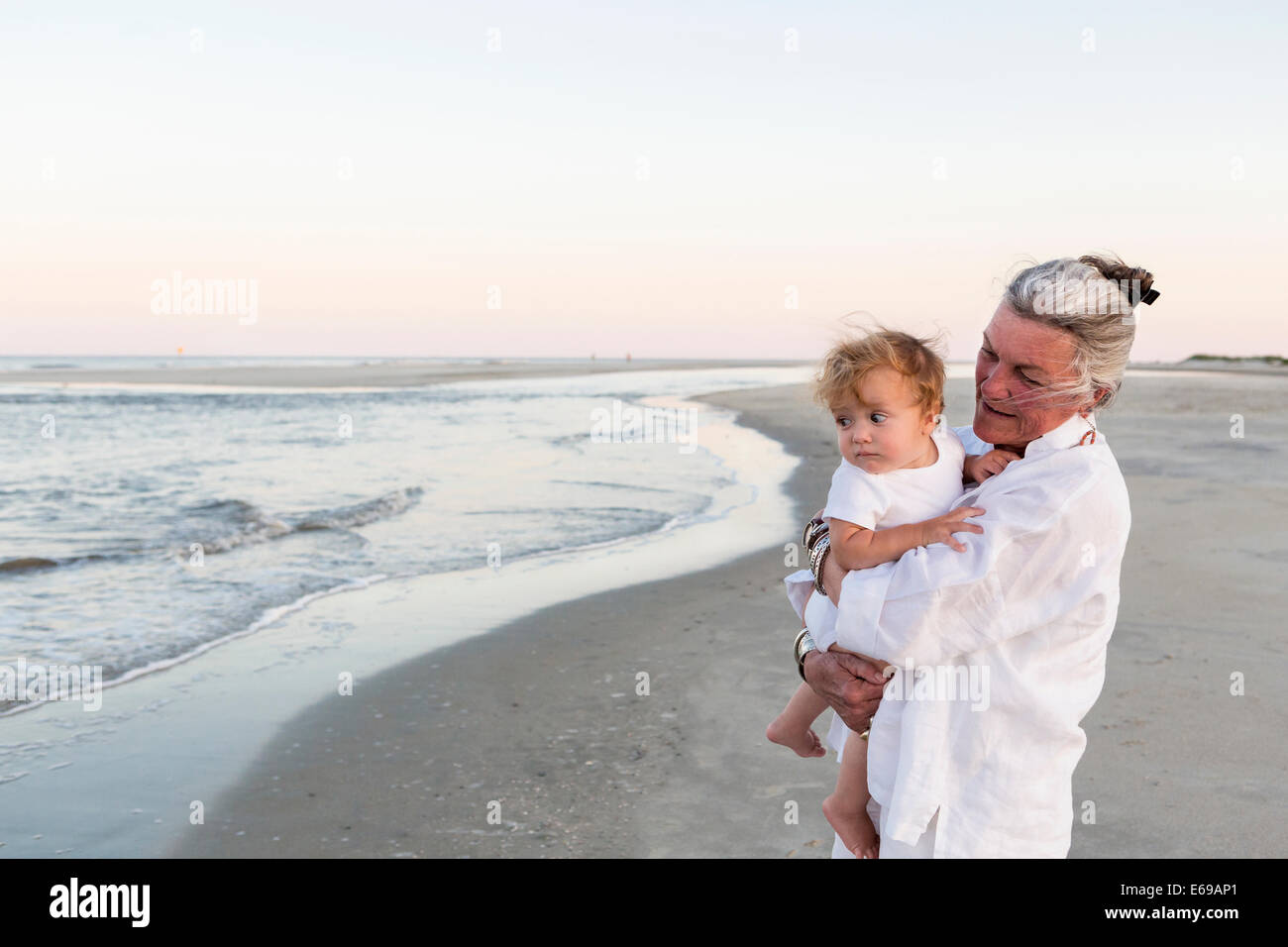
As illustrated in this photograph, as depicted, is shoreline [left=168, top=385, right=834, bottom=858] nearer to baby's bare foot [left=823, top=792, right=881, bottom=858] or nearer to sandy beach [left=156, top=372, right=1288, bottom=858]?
sandy beach [left=156, top=372, right=1288, bottom=858]

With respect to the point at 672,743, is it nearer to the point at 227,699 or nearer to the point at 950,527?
the point at 227,699

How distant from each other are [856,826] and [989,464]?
84 centimetres

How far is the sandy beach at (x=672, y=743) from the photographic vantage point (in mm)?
4180

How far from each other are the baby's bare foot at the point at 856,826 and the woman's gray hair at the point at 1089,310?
3.21 feet

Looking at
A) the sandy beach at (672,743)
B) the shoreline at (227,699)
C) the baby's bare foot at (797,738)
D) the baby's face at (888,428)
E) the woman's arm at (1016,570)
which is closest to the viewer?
the woman's arm at (1016,570)

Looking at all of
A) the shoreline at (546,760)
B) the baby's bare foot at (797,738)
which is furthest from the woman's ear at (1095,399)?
the shoreline at (546,760)

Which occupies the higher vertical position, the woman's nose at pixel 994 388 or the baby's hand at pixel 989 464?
the woman's nose at pixel 994 388

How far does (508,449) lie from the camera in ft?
64.3

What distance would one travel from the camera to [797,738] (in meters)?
2.63

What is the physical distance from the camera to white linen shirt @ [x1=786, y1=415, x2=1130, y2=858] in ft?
6.17

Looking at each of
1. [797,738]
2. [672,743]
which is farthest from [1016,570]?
[672,743]

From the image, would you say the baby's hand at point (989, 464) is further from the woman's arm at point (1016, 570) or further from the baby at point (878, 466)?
the woman's arm at point (1016, 570)

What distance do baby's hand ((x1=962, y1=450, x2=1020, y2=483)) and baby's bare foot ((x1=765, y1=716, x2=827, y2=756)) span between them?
827 millimetres
